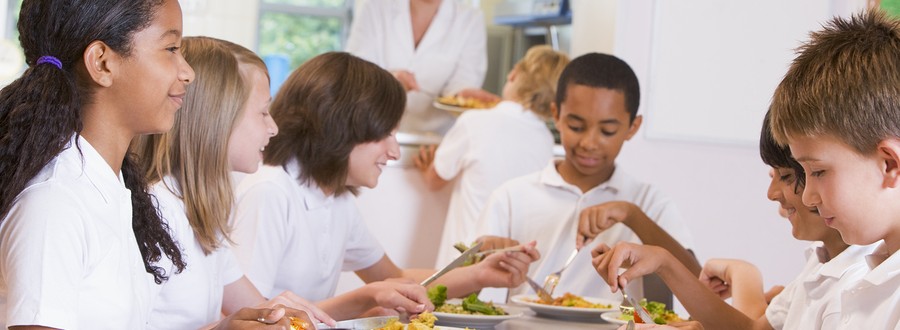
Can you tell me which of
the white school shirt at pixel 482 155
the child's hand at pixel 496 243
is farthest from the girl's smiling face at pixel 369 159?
the white school shirt at pixel 482 155

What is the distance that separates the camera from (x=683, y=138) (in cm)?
364

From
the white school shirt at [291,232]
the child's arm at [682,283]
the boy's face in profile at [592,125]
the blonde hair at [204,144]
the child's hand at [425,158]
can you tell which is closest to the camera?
the blonde hair at [204,144]

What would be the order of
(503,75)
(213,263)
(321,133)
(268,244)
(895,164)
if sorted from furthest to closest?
(503,75) < (321,133) < (268,244) < (213,263) < (895,164)

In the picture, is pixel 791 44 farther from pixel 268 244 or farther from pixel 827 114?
pixel 827 114

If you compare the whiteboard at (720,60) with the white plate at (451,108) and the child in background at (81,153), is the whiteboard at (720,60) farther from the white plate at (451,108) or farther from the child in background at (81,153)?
the child in background at (81,153)

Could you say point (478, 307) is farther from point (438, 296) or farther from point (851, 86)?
point (851, 86)

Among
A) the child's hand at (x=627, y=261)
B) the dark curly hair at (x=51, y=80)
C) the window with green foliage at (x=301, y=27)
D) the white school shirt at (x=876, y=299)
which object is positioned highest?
the dark curly hair at (x=51, y=80)

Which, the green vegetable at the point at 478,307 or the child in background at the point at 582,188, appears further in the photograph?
the child in background at the point at 582,188

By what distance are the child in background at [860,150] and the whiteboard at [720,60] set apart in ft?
7.73

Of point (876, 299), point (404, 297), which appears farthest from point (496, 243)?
point (876, 299)

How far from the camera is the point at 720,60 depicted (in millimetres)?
3600

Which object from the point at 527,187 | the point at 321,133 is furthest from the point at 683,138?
the point at 321,133

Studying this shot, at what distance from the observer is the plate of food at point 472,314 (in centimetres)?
174

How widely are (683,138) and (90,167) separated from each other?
2.73 meters
